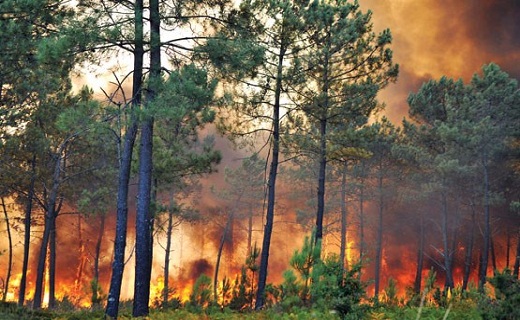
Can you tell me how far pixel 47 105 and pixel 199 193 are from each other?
65.6ft

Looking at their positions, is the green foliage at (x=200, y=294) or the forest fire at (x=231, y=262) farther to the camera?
the forest fire at (x=231, y=262)

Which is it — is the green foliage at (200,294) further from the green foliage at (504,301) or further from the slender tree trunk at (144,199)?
the green foliage at (504,301)

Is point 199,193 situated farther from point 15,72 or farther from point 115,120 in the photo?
point 115,120

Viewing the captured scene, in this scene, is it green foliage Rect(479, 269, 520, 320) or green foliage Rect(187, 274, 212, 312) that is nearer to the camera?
green foliage Rect(479, 269, 520, 320)

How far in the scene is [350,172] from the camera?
32281 mm

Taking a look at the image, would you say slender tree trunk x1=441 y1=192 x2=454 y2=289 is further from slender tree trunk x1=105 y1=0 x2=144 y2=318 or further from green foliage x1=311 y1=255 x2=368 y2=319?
green foliage x1=311 y1=255 x2=368 y2=319

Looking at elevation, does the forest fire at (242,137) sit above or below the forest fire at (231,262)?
above

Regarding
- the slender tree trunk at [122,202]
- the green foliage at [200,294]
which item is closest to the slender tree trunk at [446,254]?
the green foliage at [200,294]

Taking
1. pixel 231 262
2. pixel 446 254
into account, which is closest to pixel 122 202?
pixel 446 254

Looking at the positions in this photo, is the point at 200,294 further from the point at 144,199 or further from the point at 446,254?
the point at 446,254

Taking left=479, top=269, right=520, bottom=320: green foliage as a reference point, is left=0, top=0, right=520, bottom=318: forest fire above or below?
above

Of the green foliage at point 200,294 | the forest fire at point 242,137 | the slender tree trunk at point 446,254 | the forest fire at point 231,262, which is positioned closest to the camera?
the forest fire at point 242,137

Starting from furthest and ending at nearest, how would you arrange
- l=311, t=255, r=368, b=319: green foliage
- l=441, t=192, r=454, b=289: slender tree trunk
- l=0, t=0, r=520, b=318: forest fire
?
l=441, t=192, r=454, b=289: slender tree trunk
l=0, t=0, r=520, b=318: forest fire
l=311, t=255, r=368, b=319: green foliage

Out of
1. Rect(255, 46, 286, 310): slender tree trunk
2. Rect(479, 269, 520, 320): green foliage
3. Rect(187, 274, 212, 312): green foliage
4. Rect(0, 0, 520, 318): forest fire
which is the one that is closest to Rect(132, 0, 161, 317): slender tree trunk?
Rect(0, 0, 520, 318): forest fire
